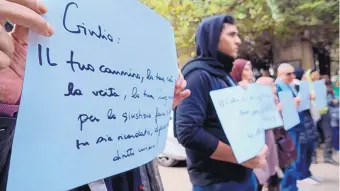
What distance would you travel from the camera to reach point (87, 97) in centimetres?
74

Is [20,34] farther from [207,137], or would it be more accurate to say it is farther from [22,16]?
[207,137]

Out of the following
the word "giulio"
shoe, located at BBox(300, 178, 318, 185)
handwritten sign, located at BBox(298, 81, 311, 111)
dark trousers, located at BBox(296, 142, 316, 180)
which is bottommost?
shoe, located at BBox(300, 178, 318, 185)

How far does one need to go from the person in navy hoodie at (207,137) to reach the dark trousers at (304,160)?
336cm

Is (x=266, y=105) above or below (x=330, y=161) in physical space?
above

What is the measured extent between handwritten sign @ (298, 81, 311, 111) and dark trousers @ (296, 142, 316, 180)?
0.63 m

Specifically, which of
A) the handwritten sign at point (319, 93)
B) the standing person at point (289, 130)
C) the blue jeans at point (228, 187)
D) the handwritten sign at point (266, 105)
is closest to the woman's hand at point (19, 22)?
the blue jeans at point (228, 187)

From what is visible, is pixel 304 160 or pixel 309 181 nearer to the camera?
pixel 304 160

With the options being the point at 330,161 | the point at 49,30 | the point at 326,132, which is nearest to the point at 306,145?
the point at 330,161

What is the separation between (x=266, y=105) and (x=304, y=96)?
101 inches

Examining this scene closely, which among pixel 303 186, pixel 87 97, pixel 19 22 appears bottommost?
pixel 303 186

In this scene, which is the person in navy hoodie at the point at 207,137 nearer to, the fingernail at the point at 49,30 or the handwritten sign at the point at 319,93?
the fingernail at the point at 49,30

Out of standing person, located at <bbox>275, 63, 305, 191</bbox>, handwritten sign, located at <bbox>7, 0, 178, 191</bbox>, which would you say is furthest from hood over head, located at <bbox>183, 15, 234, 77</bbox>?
standing person, located at <bbox>275, 63, 305, 191</bbox>

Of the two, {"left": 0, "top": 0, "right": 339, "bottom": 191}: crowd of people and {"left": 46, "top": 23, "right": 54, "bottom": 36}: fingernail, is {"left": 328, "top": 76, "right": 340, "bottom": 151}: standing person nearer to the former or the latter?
{"left": 0, "top": 0, "right": 339, "bottom": 191}: crowd of people

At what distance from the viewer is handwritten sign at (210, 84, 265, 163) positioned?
5.63 ft
